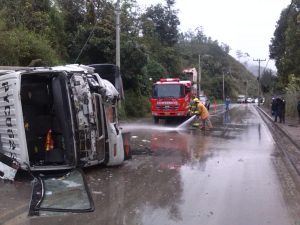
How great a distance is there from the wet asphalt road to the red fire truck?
13733 millimetres

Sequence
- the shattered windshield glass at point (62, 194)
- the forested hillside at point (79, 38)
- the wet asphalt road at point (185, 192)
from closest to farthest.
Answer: the wet asphalt road at point (185, 192) → the shattered windshield glass at point (62, 194) → the forested hillside at point (79, 38)

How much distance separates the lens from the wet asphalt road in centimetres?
718

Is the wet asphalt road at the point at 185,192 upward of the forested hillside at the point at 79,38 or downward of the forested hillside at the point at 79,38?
downward

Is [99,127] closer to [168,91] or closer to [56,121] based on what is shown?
[56,121]

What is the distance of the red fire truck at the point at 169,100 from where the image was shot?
2887 cm

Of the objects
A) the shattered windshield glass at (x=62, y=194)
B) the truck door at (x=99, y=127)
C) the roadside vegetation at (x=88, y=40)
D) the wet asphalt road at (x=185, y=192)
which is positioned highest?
the roadside vegetation at (x=88, y=40)

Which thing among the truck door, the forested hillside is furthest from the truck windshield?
the truck door

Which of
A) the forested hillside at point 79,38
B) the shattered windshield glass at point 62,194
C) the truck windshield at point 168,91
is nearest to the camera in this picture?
the shattered windshield glass at point 62,194

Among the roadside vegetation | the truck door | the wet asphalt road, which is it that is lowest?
the wet asphalt road

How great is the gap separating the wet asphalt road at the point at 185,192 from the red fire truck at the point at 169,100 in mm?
13733

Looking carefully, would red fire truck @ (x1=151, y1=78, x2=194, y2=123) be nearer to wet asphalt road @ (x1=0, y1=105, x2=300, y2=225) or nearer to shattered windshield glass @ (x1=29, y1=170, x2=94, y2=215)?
wet asphalt road @ (x1=0, y1=105, x2=300, y2=225)

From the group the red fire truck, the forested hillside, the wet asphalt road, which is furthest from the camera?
the red fire truck

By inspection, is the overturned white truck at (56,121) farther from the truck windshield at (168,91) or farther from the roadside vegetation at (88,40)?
the truck windshield at (168,91)

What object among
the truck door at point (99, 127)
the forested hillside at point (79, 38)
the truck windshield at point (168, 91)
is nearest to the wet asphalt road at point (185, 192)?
the truck door at point (99, 127)
